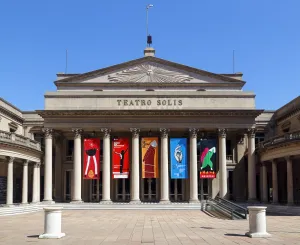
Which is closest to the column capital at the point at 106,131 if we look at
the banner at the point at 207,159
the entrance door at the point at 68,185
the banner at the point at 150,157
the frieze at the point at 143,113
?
the frieze at the point at 143,113

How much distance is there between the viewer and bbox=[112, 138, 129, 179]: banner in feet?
159

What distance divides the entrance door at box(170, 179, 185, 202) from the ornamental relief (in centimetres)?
1143

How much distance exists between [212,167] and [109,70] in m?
16.0

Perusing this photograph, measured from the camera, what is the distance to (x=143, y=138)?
49.1 meters

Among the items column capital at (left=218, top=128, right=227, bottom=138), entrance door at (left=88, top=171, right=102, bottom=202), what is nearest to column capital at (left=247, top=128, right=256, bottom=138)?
column capital at (left=218, top=128, right=227, bottom=138)

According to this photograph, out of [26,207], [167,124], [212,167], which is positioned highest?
[167,124]

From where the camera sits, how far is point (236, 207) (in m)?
33.1

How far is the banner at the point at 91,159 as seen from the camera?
159 feet

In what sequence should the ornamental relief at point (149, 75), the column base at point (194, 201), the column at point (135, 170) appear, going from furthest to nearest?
the ornamental relief at point (149, 75), the column at point (135, 170), the column base at point (194, 201)

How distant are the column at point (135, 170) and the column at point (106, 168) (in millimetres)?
2526

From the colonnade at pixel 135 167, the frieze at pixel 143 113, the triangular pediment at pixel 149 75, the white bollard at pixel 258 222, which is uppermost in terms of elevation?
the triangular pediment at pixel 149 75

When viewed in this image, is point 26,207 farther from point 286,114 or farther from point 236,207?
point 286,114

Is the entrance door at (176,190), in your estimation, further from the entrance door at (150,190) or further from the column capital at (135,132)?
the column capital at (135,132)

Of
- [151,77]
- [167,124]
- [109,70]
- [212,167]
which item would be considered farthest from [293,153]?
[109,70]
